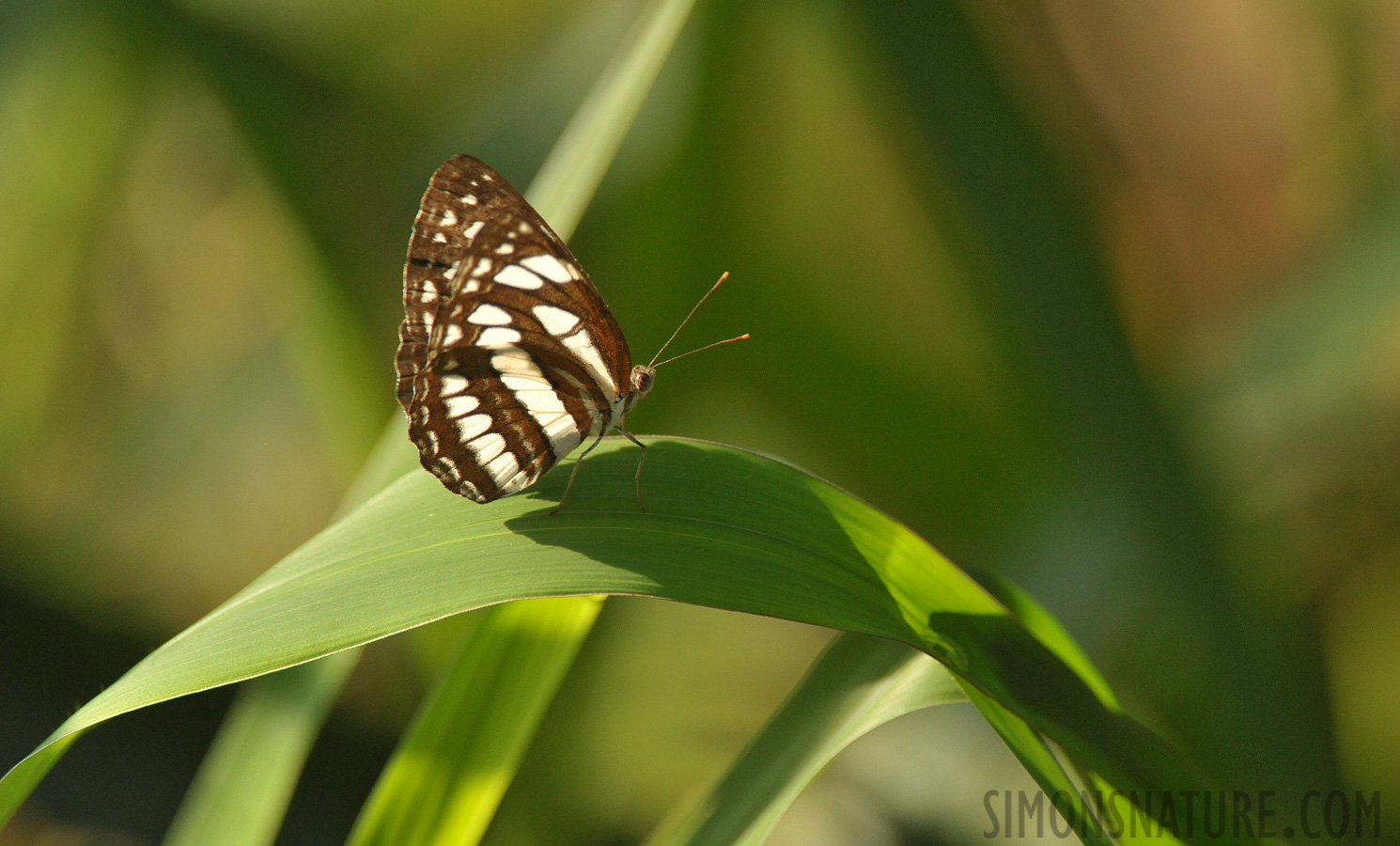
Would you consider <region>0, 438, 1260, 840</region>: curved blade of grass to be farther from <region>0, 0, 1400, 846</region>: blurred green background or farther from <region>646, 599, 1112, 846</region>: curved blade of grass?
<region>0, 0, 1400, 846</region>: blurred green background

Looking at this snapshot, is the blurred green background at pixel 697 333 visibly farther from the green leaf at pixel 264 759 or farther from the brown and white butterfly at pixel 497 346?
the green leaf at pixel 264 759

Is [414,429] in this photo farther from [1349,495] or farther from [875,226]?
[1349,495]

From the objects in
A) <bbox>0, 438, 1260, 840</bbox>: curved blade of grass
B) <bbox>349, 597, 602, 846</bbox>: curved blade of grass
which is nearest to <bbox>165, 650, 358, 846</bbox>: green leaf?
<bbox>349, 597, 602, 846</bbox>: curved blade of grass

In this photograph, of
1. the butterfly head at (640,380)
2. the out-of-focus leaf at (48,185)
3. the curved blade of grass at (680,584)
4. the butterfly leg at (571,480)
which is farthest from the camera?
the out-of-focus leaf at (48,185)

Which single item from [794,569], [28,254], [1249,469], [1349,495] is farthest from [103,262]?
[1349,495]

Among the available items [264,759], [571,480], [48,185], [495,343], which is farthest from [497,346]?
[48,185]

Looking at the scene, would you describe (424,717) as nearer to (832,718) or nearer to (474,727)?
(474,727)

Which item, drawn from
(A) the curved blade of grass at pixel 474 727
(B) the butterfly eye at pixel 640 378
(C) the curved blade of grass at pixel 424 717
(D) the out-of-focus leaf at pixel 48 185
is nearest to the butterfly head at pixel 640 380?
(B) the butterfly eye at pixel 640 378
